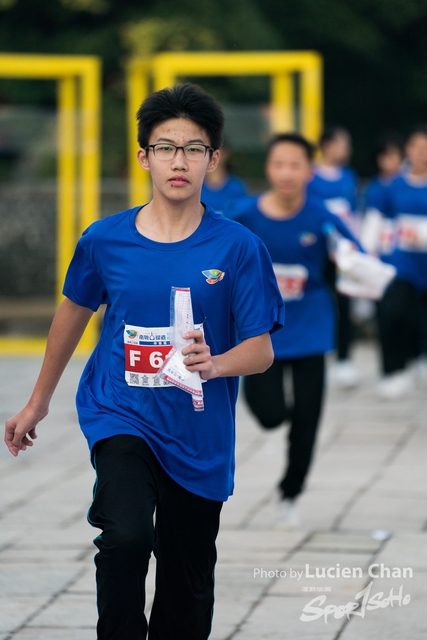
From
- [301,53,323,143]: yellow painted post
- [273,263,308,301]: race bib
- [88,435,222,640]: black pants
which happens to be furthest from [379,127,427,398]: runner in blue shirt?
[88,435,222,640]: black pants

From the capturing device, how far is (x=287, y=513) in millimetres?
6098

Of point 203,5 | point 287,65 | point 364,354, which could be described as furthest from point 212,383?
point 203,5

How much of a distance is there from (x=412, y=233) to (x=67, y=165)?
4.43 meters

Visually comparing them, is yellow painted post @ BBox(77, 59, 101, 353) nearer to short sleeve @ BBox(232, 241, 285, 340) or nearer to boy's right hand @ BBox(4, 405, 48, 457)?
boy's right hand @ BBox(4, 405, 48, 457)

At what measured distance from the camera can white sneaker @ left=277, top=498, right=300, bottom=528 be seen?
6082mm

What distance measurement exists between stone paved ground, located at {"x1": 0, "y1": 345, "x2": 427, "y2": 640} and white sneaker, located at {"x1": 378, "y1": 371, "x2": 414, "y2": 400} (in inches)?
29.0

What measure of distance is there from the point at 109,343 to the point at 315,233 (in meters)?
2.61

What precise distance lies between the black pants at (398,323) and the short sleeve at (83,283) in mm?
6327

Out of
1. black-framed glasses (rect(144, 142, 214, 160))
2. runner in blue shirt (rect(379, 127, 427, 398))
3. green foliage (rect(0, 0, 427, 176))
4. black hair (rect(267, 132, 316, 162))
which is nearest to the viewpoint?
black-framed glasses (rect(144, 142, 214, 160))

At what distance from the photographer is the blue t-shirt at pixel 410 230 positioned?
9.80 m

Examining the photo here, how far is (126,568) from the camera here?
3348mm

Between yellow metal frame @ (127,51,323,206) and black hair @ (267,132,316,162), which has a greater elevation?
yellow metal frame @ (127,51,323,206)

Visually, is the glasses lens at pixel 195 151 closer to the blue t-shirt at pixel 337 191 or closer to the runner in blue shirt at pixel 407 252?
the runner in blue shirt at pixel 407 252

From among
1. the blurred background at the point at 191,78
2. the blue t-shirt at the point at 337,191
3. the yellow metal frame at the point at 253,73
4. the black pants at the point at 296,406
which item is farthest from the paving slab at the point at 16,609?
the blurred background at the point at 191,78
